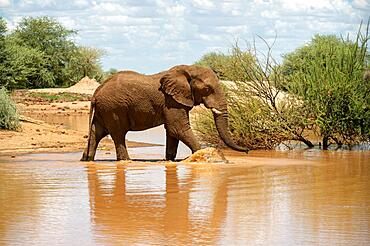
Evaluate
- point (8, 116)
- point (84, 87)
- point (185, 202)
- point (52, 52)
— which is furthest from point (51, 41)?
point (185, 202)

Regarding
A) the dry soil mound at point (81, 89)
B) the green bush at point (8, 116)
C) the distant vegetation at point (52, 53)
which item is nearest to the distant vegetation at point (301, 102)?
the green bush at point (8, 116)

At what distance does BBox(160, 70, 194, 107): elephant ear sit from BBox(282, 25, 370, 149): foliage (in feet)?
14.5

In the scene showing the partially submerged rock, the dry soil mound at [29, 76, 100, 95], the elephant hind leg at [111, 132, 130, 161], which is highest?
the dry soil mound at [29, 76, 100, 95]

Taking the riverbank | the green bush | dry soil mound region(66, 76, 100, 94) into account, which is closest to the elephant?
the riverbank

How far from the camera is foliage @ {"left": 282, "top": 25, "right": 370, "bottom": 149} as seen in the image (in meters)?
19.1

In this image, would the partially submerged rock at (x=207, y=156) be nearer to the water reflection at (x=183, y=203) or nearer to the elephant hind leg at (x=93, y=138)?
the water reflection at (x=183, y=203)

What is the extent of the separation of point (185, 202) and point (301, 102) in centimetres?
943

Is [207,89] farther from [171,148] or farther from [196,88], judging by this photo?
[171,148]

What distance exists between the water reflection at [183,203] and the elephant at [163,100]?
2.69 feet

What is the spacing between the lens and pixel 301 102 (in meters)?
19.6

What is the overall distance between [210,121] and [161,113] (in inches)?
156

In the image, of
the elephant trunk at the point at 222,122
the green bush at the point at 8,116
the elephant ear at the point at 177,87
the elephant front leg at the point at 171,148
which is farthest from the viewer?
the green bush at the point at 8,116

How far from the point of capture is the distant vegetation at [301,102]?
62.6 ft

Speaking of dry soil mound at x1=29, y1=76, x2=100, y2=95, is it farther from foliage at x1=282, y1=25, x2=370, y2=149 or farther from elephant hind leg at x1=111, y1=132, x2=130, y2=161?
elephant hind leg at x1=111, y1=132, x2=130, y2=161
